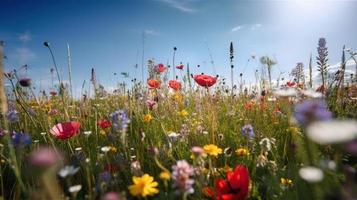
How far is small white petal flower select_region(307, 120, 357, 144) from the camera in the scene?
558 millimetres

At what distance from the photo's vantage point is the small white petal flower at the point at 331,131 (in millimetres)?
558

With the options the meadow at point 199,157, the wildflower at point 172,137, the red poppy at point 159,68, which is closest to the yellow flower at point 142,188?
the meadow at point 199,157

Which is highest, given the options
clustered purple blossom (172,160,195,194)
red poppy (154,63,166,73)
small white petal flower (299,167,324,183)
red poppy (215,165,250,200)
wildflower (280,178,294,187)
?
red poppy (154,63,166,73)

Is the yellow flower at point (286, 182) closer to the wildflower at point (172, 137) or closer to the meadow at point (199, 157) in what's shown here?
the meadow at point (199, 157)

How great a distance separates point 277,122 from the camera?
9.14ft

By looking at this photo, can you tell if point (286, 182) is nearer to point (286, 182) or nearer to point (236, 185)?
point (286, 182)

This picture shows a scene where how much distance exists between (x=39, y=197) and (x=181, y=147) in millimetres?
1612

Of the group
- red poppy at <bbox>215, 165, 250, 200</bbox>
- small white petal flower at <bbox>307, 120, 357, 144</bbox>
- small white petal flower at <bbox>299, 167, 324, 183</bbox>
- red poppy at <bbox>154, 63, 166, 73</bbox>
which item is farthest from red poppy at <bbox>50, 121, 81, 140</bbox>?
red poppy at <bbox>154, 63, 166, 73</bbox>

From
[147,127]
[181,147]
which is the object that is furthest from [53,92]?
[181,147]

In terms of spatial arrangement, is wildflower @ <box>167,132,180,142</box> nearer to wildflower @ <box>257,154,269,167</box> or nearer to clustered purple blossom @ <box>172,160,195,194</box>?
wildflower @ <box>257,154,269,167</box>

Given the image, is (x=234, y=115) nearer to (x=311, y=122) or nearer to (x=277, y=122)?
(x=277, y=122)

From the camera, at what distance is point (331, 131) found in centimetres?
57

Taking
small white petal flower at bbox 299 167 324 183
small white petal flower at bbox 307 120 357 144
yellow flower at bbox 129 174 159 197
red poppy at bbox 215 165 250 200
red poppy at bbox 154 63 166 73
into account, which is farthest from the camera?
red poppy at bbox 154 63 166 73

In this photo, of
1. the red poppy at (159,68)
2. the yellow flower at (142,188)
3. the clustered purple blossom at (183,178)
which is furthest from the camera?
the red poppy at (159,68)
